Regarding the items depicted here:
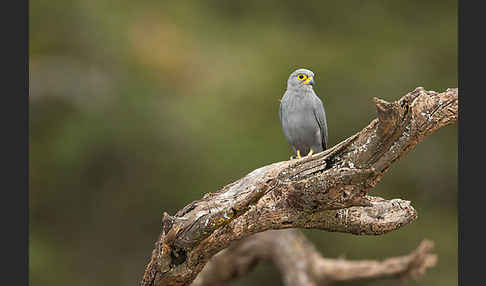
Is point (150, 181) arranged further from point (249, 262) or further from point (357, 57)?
point (357, 57)

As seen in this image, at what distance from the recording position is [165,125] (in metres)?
6.73

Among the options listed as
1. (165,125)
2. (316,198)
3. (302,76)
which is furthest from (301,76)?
(165,125)

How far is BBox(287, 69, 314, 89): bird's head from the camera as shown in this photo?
139 inches

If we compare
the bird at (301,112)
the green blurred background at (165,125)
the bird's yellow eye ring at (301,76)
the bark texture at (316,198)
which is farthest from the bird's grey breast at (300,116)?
the green blurred background at (165,125)

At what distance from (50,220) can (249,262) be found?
9.73 ft

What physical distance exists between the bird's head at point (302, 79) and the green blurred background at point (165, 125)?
277cm

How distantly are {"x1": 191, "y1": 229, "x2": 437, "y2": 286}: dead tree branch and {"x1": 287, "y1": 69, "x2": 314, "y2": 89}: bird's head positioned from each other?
1854 mm

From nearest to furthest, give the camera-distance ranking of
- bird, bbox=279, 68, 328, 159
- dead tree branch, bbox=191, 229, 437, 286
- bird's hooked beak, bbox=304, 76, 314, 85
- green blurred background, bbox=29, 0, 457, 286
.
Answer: bird's hooked beak, bbox=304, 76, 314, 85 < bird, bbox=279, 68, 328, 159 < dead tree branch, bbox=191, 229, 437, 286 < green blurred background, bbox=29, 0, 457, 286

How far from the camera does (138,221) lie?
686cm

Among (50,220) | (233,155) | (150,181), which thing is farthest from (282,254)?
(50,220)

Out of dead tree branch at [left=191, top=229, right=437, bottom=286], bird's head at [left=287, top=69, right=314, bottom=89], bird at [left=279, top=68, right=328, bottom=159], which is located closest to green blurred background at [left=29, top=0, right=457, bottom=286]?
dead tree branch at [left=191, top=229, right=437, bottom=286]

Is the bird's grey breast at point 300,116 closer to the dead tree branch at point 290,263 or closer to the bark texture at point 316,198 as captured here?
the bark texture at point 316,198

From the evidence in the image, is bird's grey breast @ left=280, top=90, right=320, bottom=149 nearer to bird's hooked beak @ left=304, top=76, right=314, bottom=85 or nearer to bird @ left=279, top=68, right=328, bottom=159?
bird @ left=279, top=68, right=328, bottom=159

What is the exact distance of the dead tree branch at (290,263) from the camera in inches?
200
